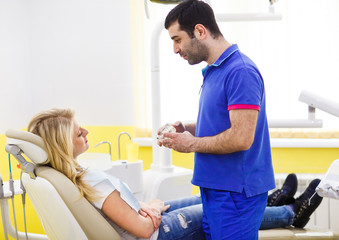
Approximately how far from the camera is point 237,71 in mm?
1270

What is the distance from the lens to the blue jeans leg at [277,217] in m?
1.86

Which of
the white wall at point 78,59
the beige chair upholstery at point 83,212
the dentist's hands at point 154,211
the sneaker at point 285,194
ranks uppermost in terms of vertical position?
the white wall at point 78,59

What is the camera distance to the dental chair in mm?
1308

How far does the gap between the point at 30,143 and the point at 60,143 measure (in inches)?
4.2

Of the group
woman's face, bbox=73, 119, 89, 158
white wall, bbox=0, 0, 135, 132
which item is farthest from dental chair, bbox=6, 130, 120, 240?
white wall, bbox=0, 0, 135, 132

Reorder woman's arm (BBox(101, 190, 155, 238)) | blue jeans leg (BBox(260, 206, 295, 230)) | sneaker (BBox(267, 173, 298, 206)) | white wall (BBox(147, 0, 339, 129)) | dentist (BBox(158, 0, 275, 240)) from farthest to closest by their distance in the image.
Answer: white wall (BBox(147, 0, 339, 129))
sneaker (BBox(267, 173, 298, 206))
blue jeans leg (BBox(260, 206, 295, 230))
woman's arm (BBox(101, 190, 155, 238))
dentist (BBox(158, 0, 275, 240))

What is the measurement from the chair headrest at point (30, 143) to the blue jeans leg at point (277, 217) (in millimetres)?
1004

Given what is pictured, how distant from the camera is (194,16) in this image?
53.1 inches

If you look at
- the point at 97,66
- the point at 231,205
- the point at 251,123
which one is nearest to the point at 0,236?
the point at 97,66

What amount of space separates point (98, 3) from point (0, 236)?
5.52 ft

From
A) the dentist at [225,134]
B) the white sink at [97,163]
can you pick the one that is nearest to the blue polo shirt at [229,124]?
the dentist at [225,134]

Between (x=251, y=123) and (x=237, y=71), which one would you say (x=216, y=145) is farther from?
(x=237, y=71)

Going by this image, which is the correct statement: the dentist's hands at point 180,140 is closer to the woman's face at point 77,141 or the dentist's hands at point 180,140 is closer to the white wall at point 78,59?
the woman's face at point 77,141

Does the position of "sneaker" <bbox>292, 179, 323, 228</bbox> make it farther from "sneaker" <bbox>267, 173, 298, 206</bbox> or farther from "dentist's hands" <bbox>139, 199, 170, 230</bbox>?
"dentist's hands" <bbox>139, 199, 170, 230</bbox>
